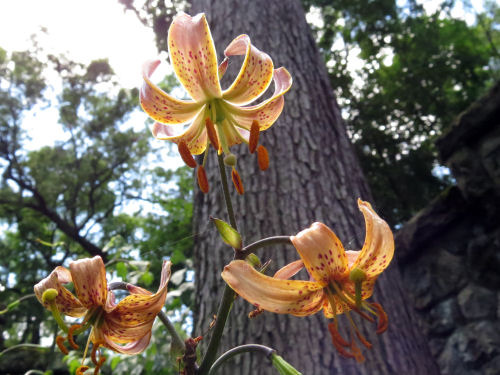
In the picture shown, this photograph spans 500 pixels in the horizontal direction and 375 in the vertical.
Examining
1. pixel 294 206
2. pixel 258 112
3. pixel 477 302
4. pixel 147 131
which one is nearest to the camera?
pixel 258 112

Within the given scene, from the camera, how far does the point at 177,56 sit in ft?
1.57

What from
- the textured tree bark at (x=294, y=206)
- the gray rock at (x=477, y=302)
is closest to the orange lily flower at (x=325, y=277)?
the textured tree bark at (x=294, y=206)

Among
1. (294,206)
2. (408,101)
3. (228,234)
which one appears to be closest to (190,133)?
(228,234)

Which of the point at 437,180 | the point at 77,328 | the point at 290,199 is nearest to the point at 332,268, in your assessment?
the point at 77,328

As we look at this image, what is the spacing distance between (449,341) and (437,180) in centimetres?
355

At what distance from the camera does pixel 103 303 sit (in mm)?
438

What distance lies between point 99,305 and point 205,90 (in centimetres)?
32

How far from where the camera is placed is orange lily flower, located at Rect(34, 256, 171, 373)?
0.40 meters

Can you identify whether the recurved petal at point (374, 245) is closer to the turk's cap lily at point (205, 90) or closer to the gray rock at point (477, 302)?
the turk's cap lily at point (205, 90)

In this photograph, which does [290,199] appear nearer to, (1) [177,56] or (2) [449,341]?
(1) [177,56]

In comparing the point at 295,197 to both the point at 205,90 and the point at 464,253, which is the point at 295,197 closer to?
the point at 205,90

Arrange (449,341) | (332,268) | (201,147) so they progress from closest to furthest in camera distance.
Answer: (332,268)
(201,147)
(449,341)

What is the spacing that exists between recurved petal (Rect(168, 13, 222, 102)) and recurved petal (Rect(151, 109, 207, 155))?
2.1 inches

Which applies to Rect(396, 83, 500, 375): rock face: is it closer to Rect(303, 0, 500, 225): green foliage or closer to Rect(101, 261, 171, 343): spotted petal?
Rect(303, 0, 500, 225): green foliage
